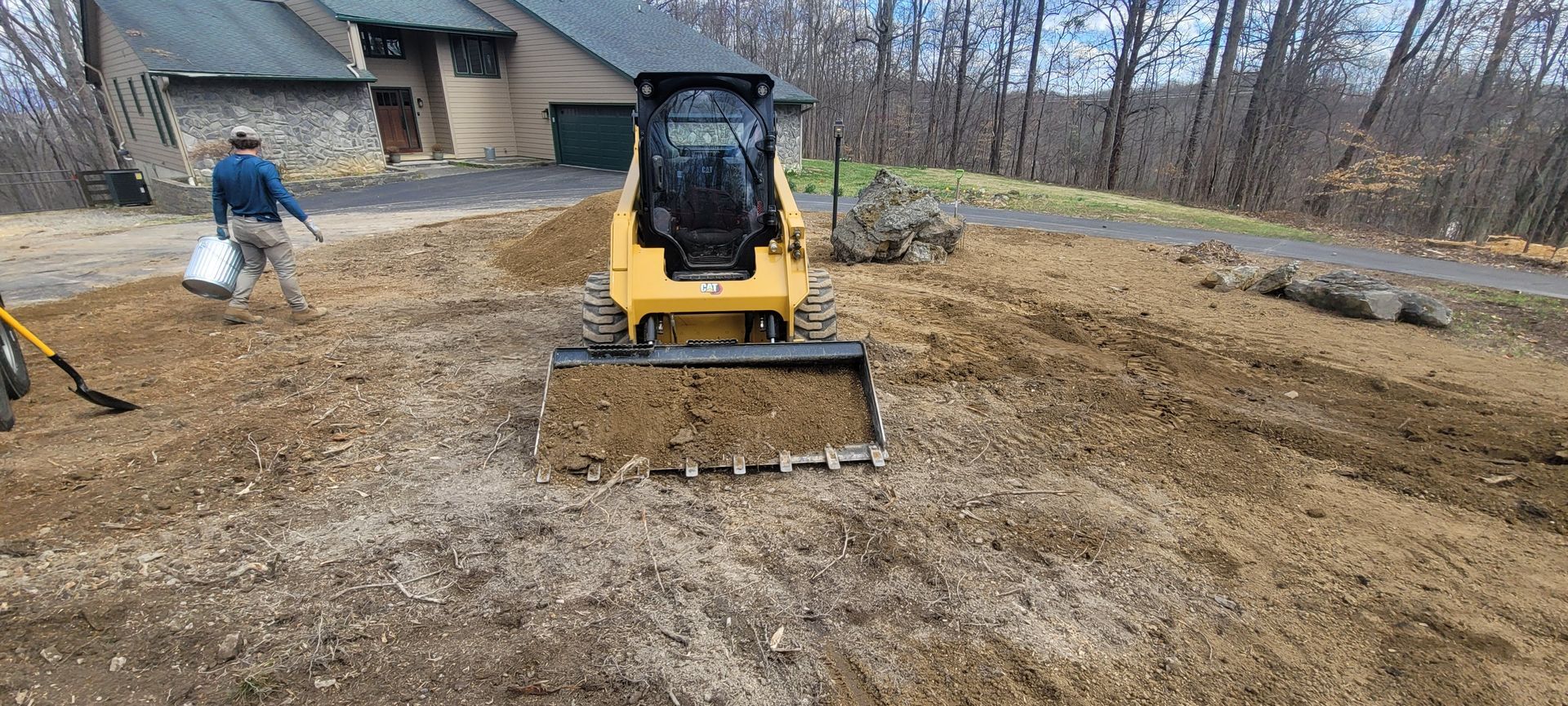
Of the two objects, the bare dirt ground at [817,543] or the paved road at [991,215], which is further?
the paved road at [991,215]

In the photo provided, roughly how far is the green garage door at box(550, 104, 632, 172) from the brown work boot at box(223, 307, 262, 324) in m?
13.7

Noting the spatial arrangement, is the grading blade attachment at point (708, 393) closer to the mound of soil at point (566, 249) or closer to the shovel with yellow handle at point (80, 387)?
the shovel with yellow handle at point (80, 387)

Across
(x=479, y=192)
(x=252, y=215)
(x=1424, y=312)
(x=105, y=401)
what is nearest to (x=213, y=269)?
(x=252, y=215)

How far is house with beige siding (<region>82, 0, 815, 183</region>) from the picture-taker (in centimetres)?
1620

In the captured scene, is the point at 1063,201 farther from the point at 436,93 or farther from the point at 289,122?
the point at 289,122

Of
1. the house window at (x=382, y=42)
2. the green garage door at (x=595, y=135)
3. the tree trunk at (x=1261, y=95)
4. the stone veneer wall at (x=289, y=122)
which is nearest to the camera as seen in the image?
the stone veneer wall at (x=289, y=122)

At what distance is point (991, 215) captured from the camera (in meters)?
16.3

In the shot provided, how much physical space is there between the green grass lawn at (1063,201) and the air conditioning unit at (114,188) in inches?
687

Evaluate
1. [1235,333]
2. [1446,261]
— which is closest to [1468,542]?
[1235,333]

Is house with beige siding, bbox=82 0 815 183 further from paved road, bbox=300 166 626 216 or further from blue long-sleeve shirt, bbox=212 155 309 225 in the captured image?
blue long-sleeve shirt, bbox=212 155 309 225

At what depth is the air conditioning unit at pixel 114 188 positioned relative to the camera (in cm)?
1759

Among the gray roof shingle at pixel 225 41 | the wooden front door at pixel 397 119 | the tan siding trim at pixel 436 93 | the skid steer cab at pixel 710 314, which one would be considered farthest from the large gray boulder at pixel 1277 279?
the wooden front door at pixel 397 119

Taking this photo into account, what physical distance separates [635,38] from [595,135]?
4134mm

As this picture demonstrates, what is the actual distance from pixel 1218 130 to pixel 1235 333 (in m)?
19.9
